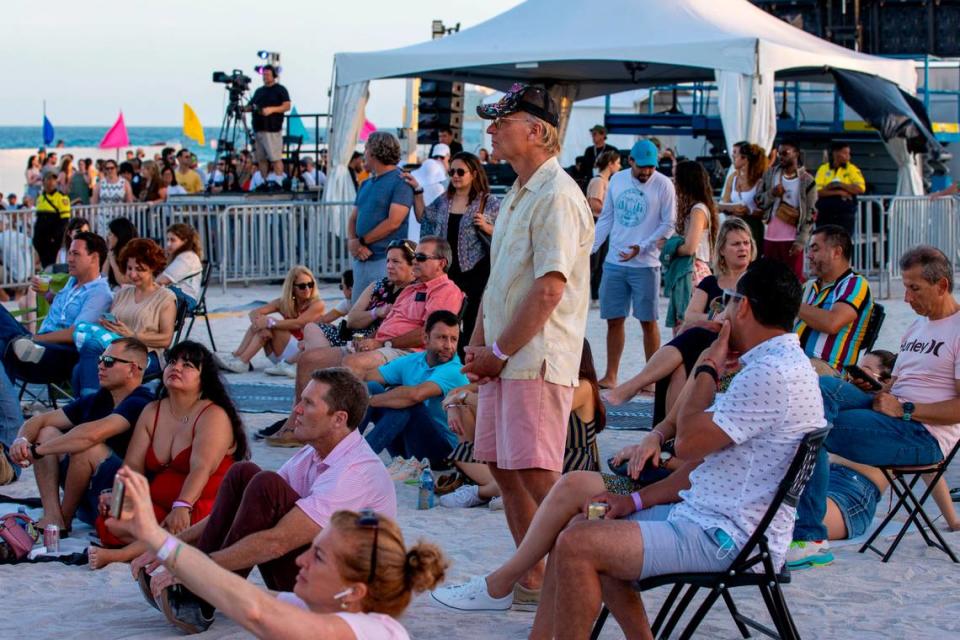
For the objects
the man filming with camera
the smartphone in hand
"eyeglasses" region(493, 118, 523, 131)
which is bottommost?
the smartphone in hand

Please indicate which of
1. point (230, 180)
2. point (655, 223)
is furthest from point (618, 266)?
point (230, 180)

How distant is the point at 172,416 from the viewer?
5473mm

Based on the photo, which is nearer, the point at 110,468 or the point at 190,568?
the point at 190,568

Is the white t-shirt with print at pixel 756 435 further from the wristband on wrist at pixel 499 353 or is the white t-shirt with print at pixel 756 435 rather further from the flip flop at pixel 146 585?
the flip flop at pixel 146 585

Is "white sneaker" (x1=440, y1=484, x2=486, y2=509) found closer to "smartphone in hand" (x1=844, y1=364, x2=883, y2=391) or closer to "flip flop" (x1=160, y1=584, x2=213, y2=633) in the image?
"smartphone in hand" (x1=844, y1=364, x2=883, y2=391)

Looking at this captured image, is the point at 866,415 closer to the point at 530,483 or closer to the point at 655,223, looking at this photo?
the point at 530,483

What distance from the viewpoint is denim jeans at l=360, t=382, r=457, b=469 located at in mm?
6707

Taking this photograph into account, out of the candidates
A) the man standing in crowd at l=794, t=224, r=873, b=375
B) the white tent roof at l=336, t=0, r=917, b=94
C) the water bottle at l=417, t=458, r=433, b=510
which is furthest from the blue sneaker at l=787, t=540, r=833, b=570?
the white tent roof at l=336, t=0, r=917, b=94

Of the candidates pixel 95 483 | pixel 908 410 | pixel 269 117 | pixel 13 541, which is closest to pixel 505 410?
pixel 908 410

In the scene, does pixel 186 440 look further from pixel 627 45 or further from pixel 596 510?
pixel 627 45

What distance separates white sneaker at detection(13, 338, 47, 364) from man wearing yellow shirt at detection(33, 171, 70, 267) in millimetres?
Result: 7374

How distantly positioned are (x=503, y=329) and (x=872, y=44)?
68.1 ft

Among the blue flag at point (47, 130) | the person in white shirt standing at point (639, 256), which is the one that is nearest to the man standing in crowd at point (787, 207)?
the person in white shirt standing at point (639, 256)

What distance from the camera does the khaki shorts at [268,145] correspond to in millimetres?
17859
